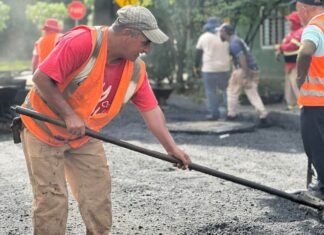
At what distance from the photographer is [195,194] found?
673 cm

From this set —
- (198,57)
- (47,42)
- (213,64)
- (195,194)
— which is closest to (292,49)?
(213,64)

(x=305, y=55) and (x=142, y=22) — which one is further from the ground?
(x=142, y=22)

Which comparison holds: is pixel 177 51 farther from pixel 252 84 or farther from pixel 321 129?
pixel 321 129

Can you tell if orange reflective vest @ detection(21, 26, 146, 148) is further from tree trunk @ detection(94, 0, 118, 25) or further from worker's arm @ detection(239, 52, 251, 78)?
tree trunk @ detection(94, 0, 118, 25)

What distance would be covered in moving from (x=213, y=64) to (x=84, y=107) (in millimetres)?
8534

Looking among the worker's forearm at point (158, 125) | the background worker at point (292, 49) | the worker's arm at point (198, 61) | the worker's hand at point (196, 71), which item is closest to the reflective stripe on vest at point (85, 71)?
the worker's forearm at point (158, 125)

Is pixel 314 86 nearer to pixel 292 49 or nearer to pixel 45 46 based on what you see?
pixel 45 46

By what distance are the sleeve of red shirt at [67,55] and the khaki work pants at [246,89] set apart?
8.32 meters

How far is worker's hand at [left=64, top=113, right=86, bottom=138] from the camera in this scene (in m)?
4.27

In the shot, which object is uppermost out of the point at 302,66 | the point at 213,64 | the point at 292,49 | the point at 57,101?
the point at 57,101

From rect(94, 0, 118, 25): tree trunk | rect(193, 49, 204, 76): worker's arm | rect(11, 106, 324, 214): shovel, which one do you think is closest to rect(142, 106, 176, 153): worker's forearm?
rect(11, 106, 324, 214): shovel

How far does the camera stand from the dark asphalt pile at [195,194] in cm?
556

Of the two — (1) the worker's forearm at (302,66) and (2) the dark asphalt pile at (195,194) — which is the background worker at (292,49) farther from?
(1) the worker's forearm at (302,66)

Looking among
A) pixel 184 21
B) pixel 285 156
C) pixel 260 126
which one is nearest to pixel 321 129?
pixel 285 156
